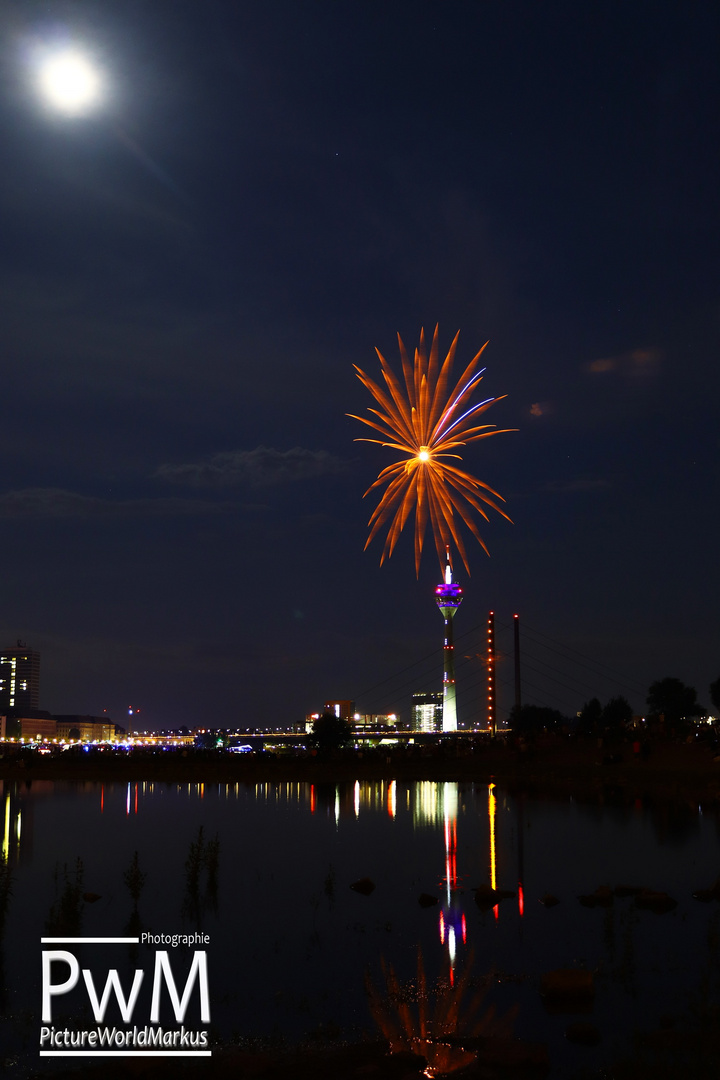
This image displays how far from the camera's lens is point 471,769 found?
3012 inches

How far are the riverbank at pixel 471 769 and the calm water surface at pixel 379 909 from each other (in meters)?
11.4

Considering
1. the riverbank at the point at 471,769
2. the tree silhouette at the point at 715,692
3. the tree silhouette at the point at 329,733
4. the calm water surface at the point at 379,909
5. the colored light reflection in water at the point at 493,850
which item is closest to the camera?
the calm water surface at the point at 379,909

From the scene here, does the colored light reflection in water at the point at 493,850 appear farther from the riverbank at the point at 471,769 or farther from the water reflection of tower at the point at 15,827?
the water reflection of tower at the point at 15,827

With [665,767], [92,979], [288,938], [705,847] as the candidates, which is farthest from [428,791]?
[92,979]

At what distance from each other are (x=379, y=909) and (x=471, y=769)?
55626mm

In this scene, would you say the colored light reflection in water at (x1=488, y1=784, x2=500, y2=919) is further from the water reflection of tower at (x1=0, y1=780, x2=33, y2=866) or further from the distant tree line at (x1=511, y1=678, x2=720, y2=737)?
the distant tree line at (x1=511, y1=678, x2=720, y2=737)

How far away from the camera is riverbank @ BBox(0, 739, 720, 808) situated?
56.4m

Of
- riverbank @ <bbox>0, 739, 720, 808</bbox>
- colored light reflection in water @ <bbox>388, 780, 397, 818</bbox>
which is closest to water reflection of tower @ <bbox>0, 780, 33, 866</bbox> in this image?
colored light reflection in water @ <bbox>388, 780, 397, 818</bbox>

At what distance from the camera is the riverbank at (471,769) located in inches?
2222

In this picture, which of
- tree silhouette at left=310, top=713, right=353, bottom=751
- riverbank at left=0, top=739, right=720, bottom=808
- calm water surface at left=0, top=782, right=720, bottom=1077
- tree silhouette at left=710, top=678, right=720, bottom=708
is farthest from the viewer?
tree silhouette at left=710, top=678, right=720, bottom=708

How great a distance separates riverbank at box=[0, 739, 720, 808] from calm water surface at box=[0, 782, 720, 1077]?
11430mm

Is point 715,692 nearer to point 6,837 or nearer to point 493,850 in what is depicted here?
point 493,850

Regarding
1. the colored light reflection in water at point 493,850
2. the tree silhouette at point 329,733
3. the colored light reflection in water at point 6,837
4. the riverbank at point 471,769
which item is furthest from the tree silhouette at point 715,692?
the colored light reflection in water at point 6,837

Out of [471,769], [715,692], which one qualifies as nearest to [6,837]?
[471,769]
